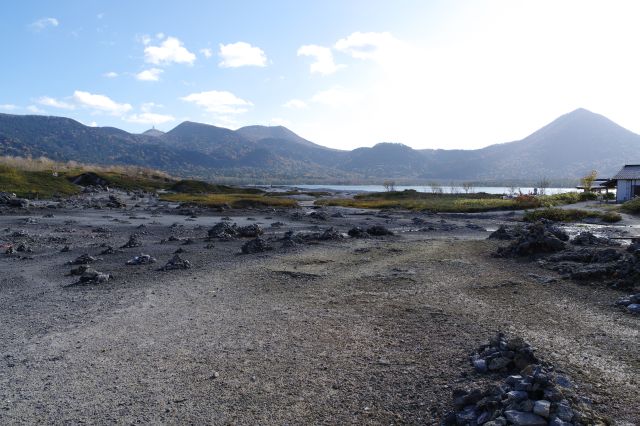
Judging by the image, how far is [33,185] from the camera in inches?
2496

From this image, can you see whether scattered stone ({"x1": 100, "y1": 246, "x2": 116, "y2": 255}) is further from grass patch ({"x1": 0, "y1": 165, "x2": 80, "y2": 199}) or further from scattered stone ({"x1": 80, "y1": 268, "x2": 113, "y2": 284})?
grass patch ({"x1": 0, "y1": 165, "x2": 80, "y2": 199})

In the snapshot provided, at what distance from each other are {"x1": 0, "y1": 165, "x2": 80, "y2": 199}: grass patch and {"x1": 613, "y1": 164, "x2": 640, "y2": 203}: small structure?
71341mm

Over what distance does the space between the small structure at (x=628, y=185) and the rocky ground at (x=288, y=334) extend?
44.0 m

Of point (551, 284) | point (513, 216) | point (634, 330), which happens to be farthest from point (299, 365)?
point (513, 216)

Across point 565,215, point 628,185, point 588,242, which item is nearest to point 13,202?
point 588,242

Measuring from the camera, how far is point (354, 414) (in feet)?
22.9

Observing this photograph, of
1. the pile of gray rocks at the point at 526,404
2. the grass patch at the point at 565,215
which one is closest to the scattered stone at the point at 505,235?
the grass patch at the point at 565,215

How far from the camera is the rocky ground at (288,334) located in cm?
726

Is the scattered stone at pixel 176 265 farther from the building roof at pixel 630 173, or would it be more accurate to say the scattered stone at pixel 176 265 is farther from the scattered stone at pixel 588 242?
the building roof at pixel 630 173

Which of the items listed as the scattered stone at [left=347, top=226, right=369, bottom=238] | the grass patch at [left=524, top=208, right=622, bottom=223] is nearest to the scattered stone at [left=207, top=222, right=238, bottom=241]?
the scattered stone at [left=347, top=226, right=369, bottom=238]

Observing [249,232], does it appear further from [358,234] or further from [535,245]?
[535,245]

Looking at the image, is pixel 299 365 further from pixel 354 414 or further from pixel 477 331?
pixel 477 331

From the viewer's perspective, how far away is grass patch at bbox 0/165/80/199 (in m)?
58.0

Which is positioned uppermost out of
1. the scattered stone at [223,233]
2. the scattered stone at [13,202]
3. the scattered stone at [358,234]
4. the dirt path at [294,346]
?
the scattered stone at [13,202]
